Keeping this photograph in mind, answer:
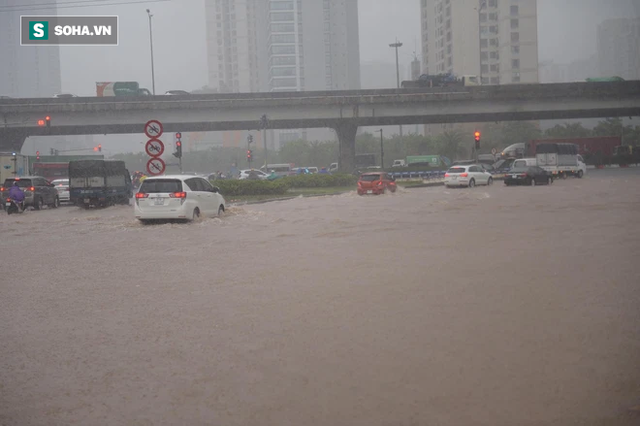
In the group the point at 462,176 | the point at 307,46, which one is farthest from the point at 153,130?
the point at 307,46

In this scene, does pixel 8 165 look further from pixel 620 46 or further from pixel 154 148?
pixel 620 46

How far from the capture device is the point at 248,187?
37500mm

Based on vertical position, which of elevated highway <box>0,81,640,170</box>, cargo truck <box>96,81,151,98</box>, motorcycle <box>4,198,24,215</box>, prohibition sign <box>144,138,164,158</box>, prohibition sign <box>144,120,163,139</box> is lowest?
motorcycle <box>4,198,24,215</box>

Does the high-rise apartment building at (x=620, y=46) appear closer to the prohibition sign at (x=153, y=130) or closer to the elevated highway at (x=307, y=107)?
the prohibition sign at (x=153, y=130)

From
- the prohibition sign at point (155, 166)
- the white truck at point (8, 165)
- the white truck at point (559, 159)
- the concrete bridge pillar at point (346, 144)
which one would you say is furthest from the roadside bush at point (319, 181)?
the prohibition sign at point (155, 166)

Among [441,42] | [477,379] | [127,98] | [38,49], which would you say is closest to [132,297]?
[477,379]

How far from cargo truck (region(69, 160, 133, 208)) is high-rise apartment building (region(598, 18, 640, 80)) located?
2516 cm

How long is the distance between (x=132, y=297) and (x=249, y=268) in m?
2.83

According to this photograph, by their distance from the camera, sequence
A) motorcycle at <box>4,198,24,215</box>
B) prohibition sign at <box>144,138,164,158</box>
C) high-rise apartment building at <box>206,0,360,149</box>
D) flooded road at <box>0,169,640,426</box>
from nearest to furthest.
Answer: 1. flooded road at <box>0,169,640,426</box>
2. prohibition sign at <box>144,138,164,158</box>
3. motorcycle at <box>4,198,24,215</box>
4. high-rise apartment building at <box>206,0,360,149</box>

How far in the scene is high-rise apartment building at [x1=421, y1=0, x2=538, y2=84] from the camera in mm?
109062

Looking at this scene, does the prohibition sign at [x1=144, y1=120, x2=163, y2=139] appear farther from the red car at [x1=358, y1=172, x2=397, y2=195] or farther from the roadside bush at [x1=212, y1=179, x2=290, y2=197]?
the red car at [x1=358, y1=172, x2=397, y2=195]

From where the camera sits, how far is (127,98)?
5584 centimetres

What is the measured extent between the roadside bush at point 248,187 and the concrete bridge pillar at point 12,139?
25993 mm

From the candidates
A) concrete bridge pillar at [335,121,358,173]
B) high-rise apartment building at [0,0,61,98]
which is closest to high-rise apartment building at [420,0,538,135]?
concrete bridge pillar at [335,121,358,173]
